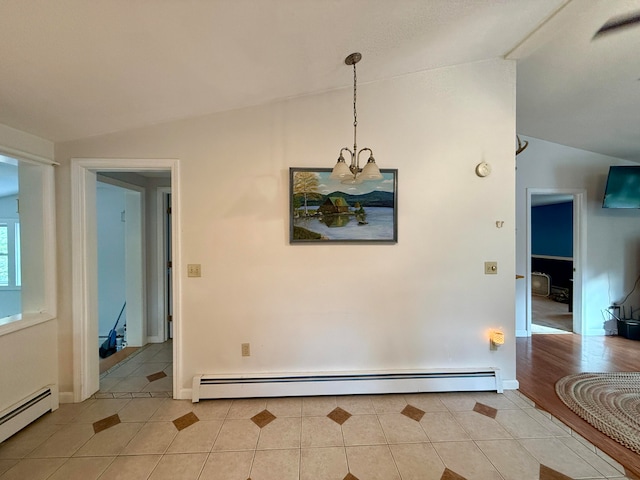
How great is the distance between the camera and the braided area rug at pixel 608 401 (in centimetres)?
176

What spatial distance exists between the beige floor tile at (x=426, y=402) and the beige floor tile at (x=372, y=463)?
0.56 meters

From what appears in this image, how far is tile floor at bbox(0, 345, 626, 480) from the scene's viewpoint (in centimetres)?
147

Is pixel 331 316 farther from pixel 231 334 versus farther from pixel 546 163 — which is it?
pixel 546 163

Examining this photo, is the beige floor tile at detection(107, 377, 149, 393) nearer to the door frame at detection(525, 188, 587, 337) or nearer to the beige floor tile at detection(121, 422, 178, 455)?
the beige floor tile at detection(121, 422, 178, 455)

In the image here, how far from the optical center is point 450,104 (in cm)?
226

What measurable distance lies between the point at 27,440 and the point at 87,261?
1256 millimetres

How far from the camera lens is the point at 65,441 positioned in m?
1.70

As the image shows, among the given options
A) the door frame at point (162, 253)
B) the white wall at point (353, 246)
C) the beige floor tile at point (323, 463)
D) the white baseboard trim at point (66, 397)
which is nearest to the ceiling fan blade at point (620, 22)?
the white wall at point (353, 246)

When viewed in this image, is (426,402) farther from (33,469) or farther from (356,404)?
(33,469)

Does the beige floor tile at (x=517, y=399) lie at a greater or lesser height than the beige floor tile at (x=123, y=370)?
lesser

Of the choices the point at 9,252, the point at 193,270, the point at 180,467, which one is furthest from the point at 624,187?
the point at 9,252

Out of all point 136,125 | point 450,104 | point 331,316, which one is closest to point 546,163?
point 450,104

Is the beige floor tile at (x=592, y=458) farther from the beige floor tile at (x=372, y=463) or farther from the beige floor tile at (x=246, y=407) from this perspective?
the beige floor tile at (x=246, y=407)

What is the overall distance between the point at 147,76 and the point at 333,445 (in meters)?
2.68
